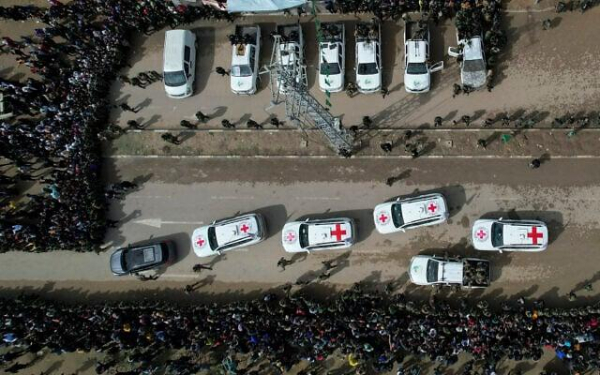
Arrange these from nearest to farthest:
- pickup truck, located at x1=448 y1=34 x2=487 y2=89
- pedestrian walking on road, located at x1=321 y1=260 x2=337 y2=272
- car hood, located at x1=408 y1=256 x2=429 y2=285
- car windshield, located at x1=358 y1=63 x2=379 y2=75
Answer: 1. car hood, located at x1=408 y1=256 x2=429 y2=285
2. pickup truck, located at x1=448 y1=34 x2=487 y2=89
3. pedestrian walking on road, located at x1=321 y1=260 x2=337 y2=272
4. car windshield, located at x1=358 y1=63 x2=379 y2=75

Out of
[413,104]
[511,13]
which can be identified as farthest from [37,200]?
[511,13]

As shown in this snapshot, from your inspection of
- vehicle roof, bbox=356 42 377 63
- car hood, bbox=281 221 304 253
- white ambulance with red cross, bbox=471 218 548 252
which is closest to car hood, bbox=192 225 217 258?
car hood, bbox=281 221 304 253

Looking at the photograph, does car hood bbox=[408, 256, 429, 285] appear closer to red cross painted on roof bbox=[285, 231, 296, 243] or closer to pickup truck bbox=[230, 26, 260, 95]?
red cross painted on roof bbox=[285, 231, 296, 243]

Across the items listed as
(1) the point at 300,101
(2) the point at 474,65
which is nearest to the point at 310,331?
(1) the point at 300,101

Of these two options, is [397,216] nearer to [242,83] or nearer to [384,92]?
[384,92]

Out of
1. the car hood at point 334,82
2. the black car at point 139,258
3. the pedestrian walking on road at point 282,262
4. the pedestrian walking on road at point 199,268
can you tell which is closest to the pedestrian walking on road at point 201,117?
the car hood at point 334,82

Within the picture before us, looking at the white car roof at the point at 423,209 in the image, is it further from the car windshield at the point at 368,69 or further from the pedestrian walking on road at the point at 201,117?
the pedestrian walking on road at the point at 201,117
